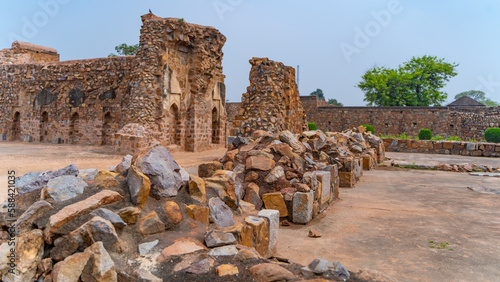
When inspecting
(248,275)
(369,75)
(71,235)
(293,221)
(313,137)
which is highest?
(369,75)

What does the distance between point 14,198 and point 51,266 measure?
915 millimetres

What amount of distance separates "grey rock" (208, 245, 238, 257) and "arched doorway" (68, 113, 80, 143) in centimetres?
1507

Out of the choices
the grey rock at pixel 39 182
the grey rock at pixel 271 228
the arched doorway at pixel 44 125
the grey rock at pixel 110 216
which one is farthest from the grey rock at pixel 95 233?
the arched doorway at pixel 44 125

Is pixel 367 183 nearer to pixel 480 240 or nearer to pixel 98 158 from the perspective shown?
pixel 480 240

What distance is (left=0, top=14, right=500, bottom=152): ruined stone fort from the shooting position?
1016 cm

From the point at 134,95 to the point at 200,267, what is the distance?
11778 millimetres

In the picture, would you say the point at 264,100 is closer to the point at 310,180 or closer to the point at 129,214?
the point at 310,180

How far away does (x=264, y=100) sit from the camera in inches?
386

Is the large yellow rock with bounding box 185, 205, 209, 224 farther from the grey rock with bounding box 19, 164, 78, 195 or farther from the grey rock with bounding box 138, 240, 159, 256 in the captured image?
the grey rock with bounding box 19, 164, 78, 195

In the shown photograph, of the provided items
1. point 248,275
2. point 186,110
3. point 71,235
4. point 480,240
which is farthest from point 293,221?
point 186,110

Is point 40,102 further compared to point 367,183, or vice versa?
point 40,102

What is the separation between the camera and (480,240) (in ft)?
12.4

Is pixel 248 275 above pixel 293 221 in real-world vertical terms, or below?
above

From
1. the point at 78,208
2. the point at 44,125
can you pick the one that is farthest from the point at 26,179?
the point at 44,125
